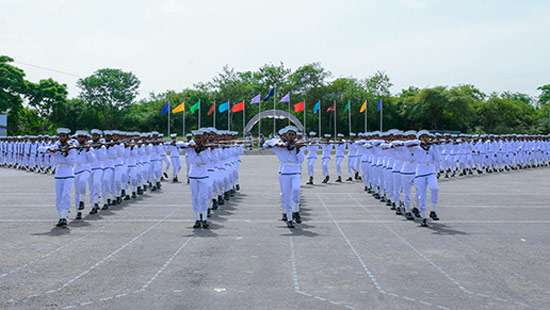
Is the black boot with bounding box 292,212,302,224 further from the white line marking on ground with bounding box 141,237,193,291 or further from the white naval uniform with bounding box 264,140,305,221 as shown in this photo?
the white line marking on ground with bounding box 141,237,193,291

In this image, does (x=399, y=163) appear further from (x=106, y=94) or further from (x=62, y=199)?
(x=106, y=94)

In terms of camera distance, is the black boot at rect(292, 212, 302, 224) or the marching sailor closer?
the marching sailor

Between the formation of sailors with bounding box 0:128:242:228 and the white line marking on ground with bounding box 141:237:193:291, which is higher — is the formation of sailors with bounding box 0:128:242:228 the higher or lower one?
the higher one

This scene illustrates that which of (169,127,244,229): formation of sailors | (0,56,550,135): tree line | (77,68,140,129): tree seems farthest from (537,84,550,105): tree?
(169,127,244,229): formation of sailors

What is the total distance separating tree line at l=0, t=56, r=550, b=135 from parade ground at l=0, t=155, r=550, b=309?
5897 cm

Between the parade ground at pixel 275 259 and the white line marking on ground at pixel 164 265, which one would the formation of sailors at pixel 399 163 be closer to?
the parade ground at pixel 275 259

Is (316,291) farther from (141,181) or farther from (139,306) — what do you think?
(141,181)

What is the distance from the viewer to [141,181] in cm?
2047

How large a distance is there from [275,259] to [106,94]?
82.8m

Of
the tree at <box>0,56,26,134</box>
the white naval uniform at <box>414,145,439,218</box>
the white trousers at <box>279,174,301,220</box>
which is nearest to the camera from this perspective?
the white trousers at <box>279,174,301,220</box>

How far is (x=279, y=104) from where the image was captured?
78.6 metres

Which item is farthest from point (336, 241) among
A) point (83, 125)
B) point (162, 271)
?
point (83, 125)

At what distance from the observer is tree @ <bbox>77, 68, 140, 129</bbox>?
8788 centimetres

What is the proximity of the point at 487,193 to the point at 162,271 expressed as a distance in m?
14.9
